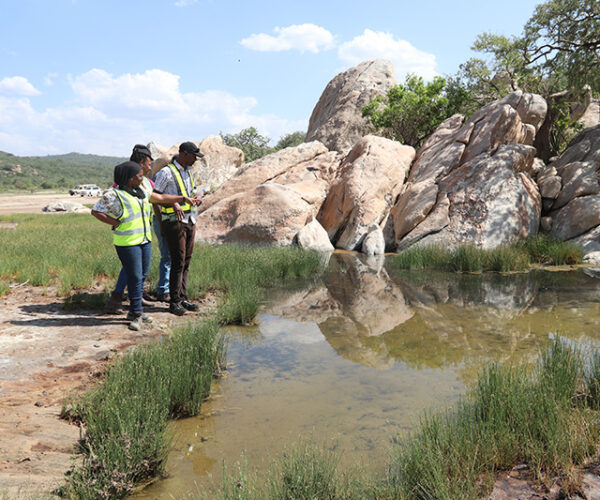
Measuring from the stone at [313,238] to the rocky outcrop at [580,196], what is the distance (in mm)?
7443

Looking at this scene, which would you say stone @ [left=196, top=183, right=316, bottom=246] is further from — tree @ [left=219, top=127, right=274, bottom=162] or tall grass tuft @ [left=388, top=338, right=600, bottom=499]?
tree @ [left=219, top=127, right=274, bottom=162]

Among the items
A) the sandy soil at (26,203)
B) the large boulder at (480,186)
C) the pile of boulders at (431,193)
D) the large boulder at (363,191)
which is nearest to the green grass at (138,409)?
the pile of boulders at (431,193)

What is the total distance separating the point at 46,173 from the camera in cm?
9662

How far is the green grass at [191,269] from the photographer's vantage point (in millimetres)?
7224

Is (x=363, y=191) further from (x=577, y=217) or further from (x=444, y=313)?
(x=444, y=313)

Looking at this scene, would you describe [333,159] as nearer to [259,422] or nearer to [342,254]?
[342,254]

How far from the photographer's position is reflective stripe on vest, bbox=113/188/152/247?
5.74 metres

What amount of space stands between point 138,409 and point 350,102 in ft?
81.1

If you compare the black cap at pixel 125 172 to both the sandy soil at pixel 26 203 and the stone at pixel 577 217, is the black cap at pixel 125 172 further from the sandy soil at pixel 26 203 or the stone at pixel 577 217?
the sandy soil at pixel 26 203

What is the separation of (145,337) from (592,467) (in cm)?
477

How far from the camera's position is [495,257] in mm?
11797

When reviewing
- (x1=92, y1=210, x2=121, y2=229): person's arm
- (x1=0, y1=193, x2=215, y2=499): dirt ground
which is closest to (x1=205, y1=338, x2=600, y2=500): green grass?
(x1=0, y1=193, x2=215, y2=499): dirt ground

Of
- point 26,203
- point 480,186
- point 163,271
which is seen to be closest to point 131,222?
point 163,271

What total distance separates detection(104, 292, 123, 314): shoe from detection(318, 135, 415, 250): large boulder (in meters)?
11.2
